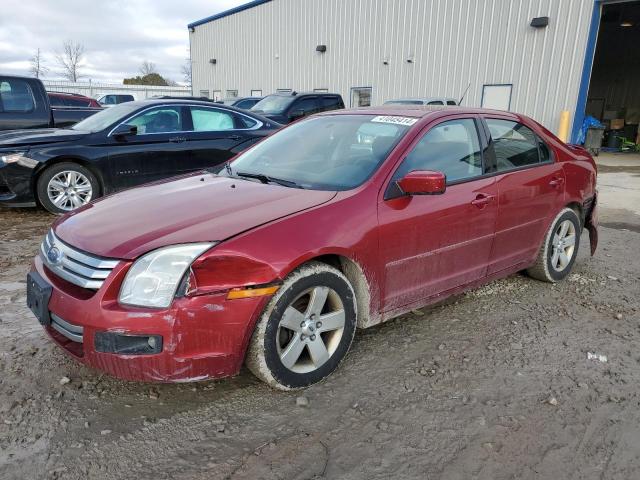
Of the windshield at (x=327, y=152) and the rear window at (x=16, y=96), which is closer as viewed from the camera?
the windshield at (x=327, y=152)

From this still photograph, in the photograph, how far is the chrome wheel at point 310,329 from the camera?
2.58 meters

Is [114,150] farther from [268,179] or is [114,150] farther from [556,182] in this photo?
[556,182]

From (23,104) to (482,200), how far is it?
24.9 ft

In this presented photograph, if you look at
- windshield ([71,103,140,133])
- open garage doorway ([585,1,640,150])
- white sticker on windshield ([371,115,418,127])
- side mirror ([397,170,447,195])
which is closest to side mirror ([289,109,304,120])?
windshield ([71,103,140,133])

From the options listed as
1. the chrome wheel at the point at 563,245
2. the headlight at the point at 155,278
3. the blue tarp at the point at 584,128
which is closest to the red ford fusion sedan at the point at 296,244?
the headlight at the point at 155,278

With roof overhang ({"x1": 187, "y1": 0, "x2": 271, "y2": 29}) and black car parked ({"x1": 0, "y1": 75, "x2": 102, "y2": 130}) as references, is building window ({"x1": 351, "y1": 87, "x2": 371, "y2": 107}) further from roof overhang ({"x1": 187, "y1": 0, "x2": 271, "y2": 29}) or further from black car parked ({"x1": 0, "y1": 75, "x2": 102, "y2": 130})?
black car parked ({"x1": 0, "y1": 75, "x2": 102, "y2": 130})

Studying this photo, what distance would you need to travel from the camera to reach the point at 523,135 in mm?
3996

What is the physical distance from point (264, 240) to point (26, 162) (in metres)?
4.96

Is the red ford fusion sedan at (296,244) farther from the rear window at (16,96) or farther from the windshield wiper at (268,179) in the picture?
the rear window at (16,96)

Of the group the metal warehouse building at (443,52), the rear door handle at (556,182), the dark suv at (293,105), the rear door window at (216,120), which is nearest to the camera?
the rear door handle at (556,182)

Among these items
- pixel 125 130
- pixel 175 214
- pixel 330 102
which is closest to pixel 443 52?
pixel 330 102

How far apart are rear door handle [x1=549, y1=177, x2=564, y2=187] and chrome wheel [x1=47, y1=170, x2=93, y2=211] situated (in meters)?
5.28

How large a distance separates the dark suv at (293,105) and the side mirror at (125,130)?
5604 millimetres

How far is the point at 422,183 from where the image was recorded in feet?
9.25
